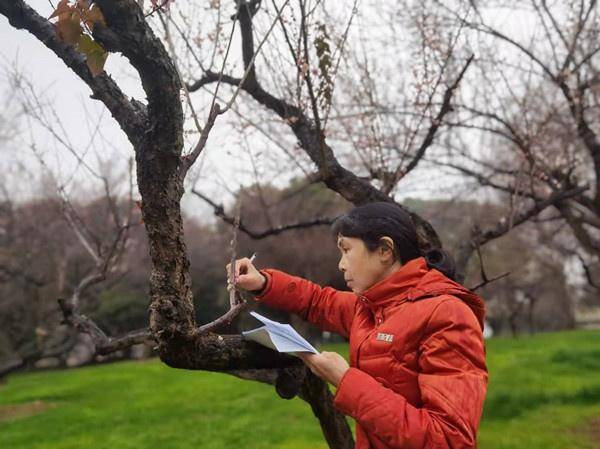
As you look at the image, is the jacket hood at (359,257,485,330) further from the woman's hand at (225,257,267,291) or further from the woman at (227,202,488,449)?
the woman's hand at (225,257,267,291)

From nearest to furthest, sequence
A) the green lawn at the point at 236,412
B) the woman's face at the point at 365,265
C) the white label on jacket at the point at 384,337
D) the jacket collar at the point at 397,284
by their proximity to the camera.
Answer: the white label on jacket at the point at 384,337 → the jacket collar at the point at 397,284 → the woman's face at the point at 365,265 → the green lawn at the point at 236,412

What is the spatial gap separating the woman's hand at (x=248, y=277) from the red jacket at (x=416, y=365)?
0.58 meters

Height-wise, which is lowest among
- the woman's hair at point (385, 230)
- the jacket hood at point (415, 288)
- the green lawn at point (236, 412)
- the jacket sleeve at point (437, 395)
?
the green lawn at point (236, 412)

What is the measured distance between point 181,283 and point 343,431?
1520 millimetres

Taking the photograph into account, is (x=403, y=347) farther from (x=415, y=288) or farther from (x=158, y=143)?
(x=158, y=143)

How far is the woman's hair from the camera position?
2014 millimetres

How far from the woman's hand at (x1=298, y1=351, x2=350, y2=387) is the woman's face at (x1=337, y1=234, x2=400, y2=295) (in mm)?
336

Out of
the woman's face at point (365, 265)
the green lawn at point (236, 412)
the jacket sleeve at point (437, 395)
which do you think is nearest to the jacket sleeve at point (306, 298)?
the woman's face at point (365, 265)

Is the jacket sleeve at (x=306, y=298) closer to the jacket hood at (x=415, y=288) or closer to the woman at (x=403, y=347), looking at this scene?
the woman at (x=403, y=347)

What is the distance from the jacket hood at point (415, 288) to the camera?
1.83 metres

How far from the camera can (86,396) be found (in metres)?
11.9

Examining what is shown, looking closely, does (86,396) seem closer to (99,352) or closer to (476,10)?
(99,352)

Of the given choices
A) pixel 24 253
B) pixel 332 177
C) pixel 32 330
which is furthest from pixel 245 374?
pixel 32 330

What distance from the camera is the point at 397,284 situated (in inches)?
75.2
